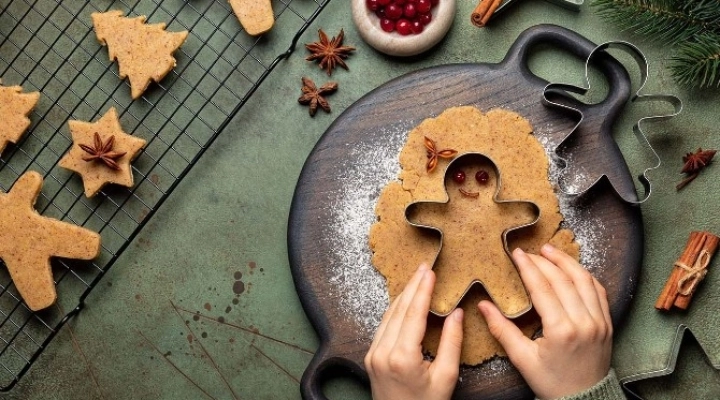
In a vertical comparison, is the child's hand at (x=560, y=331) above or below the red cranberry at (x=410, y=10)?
below

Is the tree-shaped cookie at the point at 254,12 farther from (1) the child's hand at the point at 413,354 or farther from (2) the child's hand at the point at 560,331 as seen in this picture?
(2) the child's hand at the point at 560,331

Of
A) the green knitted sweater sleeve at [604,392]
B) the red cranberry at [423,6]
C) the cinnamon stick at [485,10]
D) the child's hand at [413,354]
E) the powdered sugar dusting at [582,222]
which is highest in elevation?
the cinnamon stick at [485,10]

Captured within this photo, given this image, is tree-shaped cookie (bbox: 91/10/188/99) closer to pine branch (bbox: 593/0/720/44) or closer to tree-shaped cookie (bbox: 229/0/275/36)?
tree-shaped cookie (bbox: 229/0/275/36)

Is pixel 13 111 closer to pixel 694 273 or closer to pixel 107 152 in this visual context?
pixel 107 152

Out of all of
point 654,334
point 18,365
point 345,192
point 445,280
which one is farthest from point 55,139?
point 654,334

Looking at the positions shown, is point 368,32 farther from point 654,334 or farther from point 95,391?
point 95,391

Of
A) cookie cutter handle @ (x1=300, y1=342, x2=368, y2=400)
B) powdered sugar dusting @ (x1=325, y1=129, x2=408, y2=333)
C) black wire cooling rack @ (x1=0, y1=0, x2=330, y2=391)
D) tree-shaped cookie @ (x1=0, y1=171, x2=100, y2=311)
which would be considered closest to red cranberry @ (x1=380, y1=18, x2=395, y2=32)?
black wire cooling rack @ (x1=0, y1=0, x2=330, y2=391)

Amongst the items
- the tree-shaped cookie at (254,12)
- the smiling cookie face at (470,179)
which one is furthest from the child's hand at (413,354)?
the tree-shaped cookie at (254,12)
